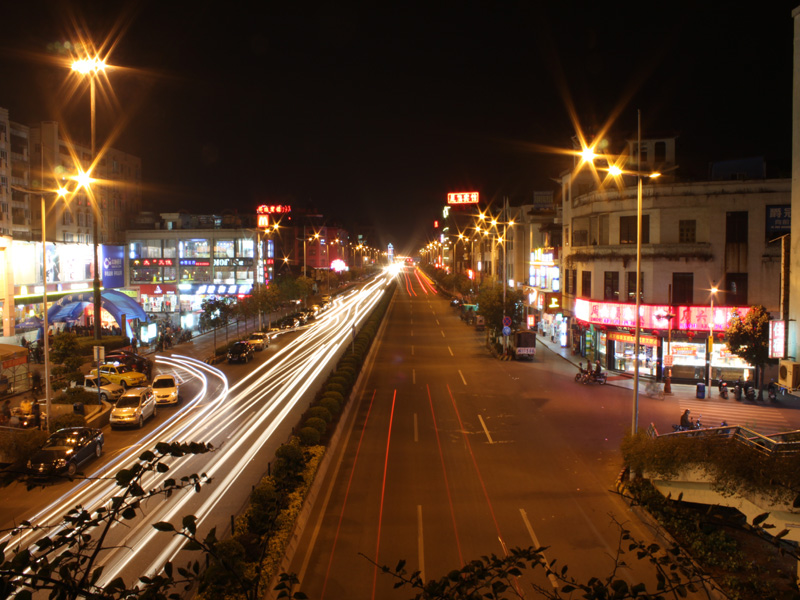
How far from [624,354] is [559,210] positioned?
17.7 metres

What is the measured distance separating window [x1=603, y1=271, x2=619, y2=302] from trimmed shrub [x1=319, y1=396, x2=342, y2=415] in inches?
696

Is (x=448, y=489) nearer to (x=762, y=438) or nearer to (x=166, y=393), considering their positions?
(x=762, y=438)

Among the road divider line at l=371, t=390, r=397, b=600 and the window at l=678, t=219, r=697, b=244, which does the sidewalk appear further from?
the road divider line at l=371, t=390, r=397, b=600

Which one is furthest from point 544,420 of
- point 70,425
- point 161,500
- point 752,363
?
point 70,425

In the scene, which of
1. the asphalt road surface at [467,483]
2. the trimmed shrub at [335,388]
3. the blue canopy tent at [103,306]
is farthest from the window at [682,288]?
the blue canopy tent at [103,306]

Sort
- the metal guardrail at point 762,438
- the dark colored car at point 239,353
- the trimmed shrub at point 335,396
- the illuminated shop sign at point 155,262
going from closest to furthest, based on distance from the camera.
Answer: the metal guardrail at point 762,438, the trimmed shrub at point 335,396, the dark colored car at point 239,353, the illuminated shop sign at point 155,262

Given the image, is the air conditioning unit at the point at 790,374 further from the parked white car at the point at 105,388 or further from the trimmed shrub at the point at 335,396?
the parked white car at the point at 105,388

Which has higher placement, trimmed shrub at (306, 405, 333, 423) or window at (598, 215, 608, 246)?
window at (598, 215, 608, 246)

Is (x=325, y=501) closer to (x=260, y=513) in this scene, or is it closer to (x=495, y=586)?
(x=260, y=513)

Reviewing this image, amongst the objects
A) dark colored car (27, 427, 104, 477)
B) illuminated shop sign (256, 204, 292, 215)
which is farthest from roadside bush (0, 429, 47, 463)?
illuminated shop sign (256, 204, 292, 215)

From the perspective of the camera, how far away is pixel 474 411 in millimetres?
22844

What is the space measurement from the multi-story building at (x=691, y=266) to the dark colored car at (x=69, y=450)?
2185 centimetres

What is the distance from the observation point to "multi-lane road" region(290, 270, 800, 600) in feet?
36.2

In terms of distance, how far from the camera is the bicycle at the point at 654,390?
25812 mm
